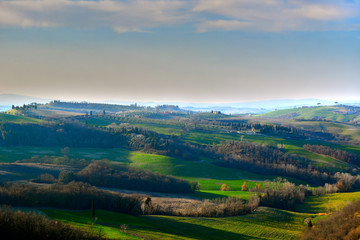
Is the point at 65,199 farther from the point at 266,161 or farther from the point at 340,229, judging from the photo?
the point at 266,161

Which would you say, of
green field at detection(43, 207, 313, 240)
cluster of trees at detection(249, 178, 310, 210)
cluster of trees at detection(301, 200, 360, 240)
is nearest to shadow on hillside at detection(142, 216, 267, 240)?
green field at detection(43, 207, 313, 240)

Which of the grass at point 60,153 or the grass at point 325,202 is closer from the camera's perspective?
the grass at point 325,202

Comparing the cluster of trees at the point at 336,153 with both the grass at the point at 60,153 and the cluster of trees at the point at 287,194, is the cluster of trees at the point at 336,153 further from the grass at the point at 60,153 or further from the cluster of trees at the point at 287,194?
the grass at the point at 60,153

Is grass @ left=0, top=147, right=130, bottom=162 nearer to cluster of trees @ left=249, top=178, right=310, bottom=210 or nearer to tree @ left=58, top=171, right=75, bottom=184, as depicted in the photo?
tree @ left=58, top=171, right=75, bottom=184

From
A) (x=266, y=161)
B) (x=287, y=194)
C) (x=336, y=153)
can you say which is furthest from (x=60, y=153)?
(x=336, y=153)

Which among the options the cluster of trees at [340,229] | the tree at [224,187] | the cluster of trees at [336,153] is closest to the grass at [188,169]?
the tree at [224,187]

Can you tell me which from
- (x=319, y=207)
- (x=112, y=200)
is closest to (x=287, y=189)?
(x=319, y=207)

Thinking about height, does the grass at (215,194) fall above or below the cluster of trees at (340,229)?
below
